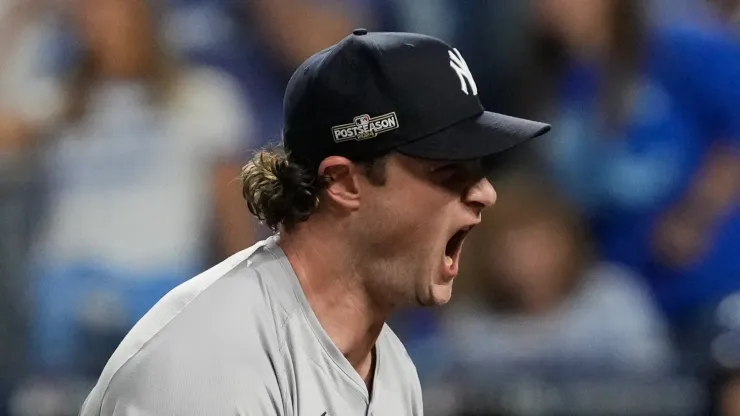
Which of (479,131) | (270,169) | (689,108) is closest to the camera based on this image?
(479,131)

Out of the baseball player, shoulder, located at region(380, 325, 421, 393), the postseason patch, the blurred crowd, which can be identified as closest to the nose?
the baseball player

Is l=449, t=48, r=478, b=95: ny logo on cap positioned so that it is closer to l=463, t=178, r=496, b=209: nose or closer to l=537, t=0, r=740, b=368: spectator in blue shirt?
l=463, t=178, r=496, b=209: nose

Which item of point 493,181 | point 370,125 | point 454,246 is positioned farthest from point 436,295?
point 493,181

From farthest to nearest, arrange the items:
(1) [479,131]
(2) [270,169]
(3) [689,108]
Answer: (3) [689,108] → (2) [270,169] → (1) [479,131]

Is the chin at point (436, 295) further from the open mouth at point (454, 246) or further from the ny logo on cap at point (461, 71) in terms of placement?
the ny logo on cap at point (461, 71)

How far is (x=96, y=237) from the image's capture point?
148 cm

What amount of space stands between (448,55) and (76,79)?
0.83 meters

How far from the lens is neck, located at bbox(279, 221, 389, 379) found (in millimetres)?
900

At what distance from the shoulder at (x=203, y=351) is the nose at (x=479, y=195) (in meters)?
0.23

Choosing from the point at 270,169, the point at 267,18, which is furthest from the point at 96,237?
the point at 270,169

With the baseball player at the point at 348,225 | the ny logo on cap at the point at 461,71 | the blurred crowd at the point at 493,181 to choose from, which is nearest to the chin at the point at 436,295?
the baseball player at the point at 348,225

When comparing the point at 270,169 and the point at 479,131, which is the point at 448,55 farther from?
the point at 270,169

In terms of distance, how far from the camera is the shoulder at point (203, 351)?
76 centimetres

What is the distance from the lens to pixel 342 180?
90cm
